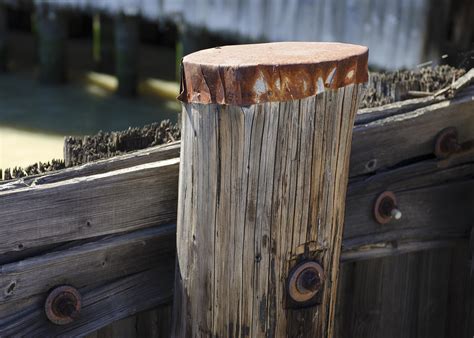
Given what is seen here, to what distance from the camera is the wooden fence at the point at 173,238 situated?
2.26 meters

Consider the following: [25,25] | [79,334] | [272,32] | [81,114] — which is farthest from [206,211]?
[25,25]

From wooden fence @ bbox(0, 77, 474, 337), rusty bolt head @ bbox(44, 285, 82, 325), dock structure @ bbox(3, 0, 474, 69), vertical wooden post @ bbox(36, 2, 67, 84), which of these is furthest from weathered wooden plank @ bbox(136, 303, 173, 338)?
vertical wooden post @ bbox(36, 2, 67, 84)

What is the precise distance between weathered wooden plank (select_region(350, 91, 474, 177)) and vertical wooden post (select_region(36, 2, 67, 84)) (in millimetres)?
9516

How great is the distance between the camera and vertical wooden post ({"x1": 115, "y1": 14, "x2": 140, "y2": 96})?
36.6 ft

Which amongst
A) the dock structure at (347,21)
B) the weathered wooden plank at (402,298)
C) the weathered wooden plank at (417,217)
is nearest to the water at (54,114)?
the dock structure at (347,21)

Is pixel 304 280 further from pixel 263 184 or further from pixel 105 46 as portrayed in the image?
pixel 105 46

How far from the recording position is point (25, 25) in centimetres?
1586

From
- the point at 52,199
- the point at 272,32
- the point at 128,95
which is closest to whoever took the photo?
the point at 52,199

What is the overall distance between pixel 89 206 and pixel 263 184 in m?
0.48

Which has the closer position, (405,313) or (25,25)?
(405,313)

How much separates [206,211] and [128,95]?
9.08 meters

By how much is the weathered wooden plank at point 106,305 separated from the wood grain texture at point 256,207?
0.52 ft

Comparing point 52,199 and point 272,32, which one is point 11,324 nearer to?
point 52,199

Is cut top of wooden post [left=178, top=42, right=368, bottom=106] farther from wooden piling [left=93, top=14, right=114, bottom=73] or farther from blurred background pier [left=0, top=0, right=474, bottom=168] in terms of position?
wooden piling [left=93, top=14, right=114, bottom=73]
